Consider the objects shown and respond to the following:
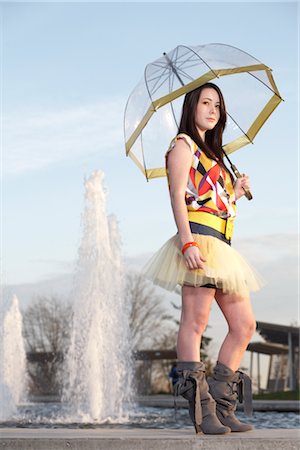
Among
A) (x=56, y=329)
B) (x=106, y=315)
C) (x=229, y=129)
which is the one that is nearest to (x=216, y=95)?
(x=229, y=129)

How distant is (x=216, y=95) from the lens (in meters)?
4.51

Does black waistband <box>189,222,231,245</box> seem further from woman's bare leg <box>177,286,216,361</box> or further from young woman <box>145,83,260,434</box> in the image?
woman's bare leg <box>177,286,216,361</box>

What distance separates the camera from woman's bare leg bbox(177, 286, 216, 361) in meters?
4.15

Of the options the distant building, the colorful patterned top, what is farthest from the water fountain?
the distant building

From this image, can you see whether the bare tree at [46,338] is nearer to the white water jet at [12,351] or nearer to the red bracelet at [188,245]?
the white water jet at [12,351]

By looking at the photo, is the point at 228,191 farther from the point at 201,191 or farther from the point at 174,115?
the point at 174,115

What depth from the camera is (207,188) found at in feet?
13.9

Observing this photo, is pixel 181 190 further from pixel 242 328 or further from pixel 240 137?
pixel 240 137

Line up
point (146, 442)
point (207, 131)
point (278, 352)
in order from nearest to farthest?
point (146, 442) < point (207, 131) < point (278, 352)

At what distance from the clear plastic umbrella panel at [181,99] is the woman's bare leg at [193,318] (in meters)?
0.99

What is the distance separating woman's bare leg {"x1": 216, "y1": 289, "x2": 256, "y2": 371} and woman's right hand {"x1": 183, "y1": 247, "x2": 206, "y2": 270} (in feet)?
0.97

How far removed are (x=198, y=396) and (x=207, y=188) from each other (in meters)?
1.09

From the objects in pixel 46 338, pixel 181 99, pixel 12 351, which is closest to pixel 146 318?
pixel 46 338

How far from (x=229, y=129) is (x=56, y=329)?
37.4 meters
